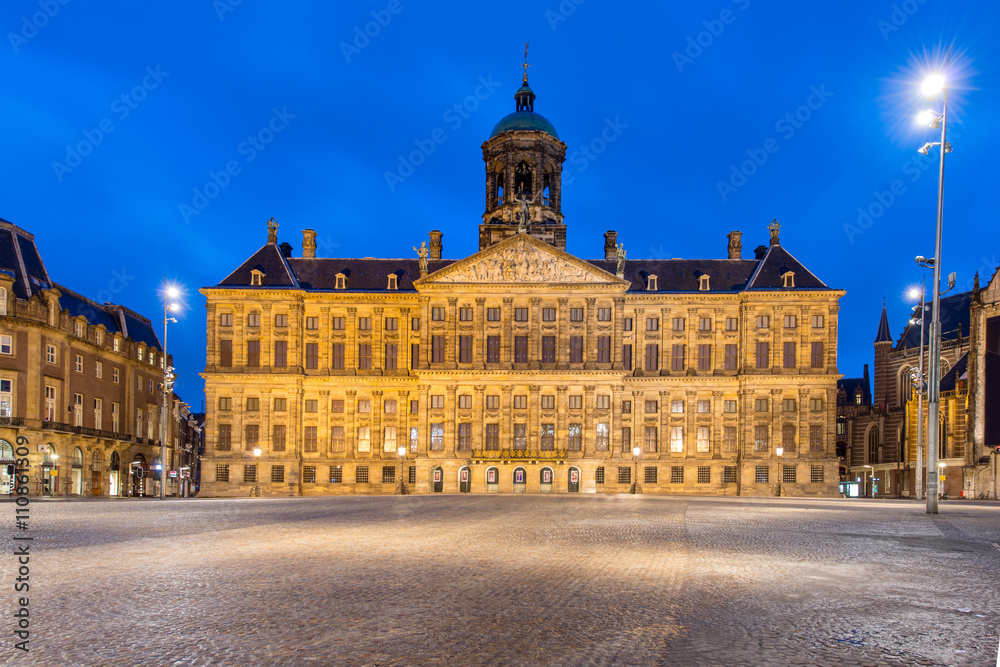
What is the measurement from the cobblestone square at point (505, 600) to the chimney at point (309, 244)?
199ft

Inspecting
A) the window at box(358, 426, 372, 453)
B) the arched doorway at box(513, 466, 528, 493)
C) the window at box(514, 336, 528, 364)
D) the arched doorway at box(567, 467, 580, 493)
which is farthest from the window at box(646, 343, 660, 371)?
the window at box(358, 426, 372, 453)

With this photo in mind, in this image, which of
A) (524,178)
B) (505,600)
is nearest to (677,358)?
(524,178)

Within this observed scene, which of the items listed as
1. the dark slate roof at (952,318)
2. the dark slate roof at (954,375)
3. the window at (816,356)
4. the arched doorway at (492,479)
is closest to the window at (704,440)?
the window at (816,356)

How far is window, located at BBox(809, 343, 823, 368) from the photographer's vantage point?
7019cm

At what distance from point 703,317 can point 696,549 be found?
58482 millimetres

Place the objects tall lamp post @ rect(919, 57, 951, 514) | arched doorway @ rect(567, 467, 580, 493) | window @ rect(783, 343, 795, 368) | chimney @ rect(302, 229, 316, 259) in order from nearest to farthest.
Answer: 1. tall lamp post @ rect(919, 57, 951, 514)
2. arched doorway @ rect(567, 467, 580, 493)
3. window @ rect(783, 343, 795, 368)
4. chimney @ rect(302, 229, 316, 259)

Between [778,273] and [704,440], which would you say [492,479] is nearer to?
[704,440]

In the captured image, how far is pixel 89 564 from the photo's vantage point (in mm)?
12656

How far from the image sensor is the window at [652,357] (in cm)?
7225

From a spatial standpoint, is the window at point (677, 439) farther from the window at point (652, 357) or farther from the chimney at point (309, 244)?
the chimney at point (309, 244)

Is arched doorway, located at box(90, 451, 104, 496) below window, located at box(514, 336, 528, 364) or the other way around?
below

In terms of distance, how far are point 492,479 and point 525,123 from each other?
34493 mm

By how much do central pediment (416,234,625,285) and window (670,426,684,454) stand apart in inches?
564

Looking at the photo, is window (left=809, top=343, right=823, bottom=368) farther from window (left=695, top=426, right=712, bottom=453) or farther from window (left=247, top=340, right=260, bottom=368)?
window (left=247, top=340, right=260, bottom=368)
